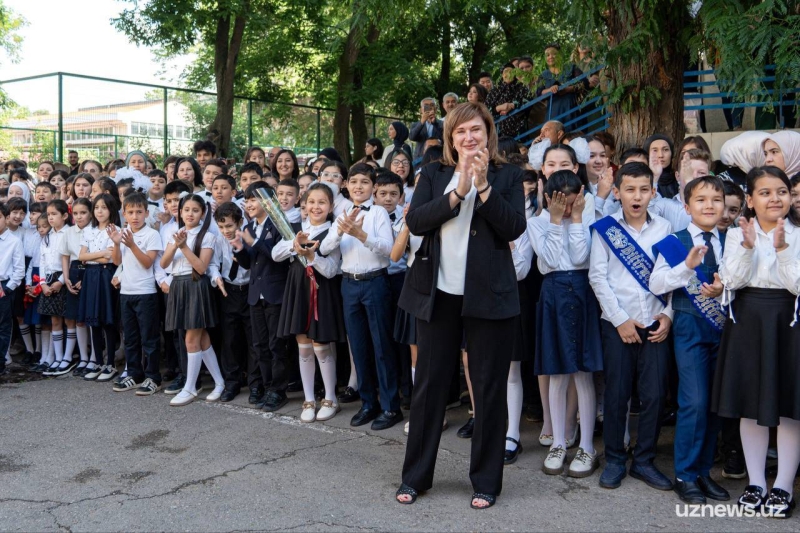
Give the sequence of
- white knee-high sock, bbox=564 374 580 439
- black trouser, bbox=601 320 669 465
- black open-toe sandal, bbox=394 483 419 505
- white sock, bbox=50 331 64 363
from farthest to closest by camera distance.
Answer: white sock, bbox=50 331 64 363, white knee-high sock, bbox=564 374 580 439, black trouser, bbox=601 320 669 465, black open-toe sandal, bbox=394 483 419 505

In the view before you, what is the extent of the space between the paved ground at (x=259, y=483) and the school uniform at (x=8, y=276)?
5.67 feet

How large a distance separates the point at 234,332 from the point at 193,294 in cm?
52

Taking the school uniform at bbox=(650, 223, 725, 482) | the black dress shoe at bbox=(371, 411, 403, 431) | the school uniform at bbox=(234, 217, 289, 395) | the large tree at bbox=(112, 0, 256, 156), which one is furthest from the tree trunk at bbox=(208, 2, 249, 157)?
the school uniform at bbox=(650, 223, 725, 482)

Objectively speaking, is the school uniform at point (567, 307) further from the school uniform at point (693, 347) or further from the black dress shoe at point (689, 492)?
the black dress shoe at point (689, 492)

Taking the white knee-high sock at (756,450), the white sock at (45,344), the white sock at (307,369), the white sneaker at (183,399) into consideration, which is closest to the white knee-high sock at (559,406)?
the white knee-high sock at (756,450)

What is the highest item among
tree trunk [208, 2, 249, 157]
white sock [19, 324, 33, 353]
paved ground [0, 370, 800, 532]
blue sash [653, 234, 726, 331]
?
tree trunk [208, 2, 249, 157]

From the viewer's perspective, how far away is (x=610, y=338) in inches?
174

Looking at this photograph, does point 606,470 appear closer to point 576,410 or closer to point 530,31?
point 576,410

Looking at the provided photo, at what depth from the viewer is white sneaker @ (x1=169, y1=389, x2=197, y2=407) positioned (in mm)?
6250

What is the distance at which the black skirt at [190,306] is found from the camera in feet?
20.9

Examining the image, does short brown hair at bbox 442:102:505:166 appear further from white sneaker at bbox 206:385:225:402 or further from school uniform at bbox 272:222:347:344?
white sneaker at bbox 206:385:225:402

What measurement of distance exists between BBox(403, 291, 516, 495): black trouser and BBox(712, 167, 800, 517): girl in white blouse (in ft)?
3.82

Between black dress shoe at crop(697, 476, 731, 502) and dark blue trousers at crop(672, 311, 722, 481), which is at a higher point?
dark blue trousers at crop(672, 311, 722, 481)

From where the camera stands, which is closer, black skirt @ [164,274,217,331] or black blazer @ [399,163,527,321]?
black blazer @ [399,163,527,321]
